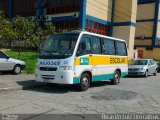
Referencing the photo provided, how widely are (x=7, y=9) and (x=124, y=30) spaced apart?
20.1m

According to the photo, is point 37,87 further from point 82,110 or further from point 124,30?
point 124,30

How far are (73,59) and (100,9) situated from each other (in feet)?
90.0

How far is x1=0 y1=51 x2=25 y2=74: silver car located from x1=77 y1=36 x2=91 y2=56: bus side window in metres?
6.01

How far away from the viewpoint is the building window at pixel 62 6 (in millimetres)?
35147

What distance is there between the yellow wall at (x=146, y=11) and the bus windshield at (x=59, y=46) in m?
43.0

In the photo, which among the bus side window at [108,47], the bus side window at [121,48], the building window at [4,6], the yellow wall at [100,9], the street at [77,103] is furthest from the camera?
the building window at [4,6]

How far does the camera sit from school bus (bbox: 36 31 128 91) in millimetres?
10812

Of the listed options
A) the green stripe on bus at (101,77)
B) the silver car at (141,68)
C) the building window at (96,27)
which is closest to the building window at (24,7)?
the building window at (96,27)

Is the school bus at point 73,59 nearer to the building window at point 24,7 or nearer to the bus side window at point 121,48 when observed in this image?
the bus side window at point 121,48

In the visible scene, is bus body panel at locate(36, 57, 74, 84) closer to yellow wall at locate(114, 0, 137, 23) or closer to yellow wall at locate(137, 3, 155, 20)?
yellow wall at locate(114, 0, 137, 23)

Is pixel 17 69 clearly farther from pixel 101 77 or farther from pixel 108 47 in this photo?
pixel 108 47

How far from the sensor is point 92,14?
35.6 metres

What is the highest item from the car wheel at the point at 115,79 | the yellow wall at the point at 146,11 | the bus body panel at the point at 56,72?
the yellow wall at the point at 146,11

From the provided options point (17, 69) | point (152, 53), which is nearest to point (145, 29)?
point (152, 53)
